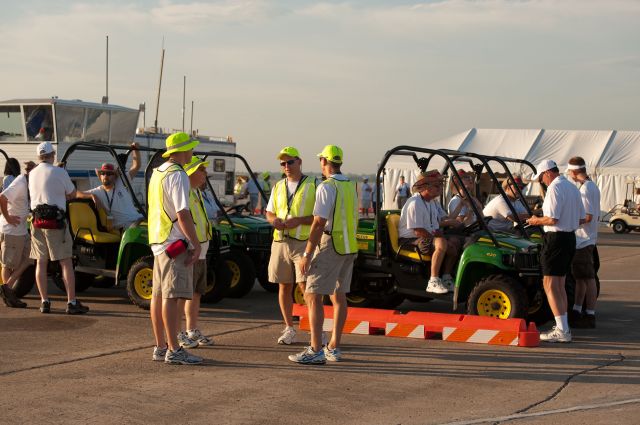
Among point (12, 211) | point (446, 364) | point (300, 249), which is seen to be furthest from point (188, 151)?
point (12, 211)

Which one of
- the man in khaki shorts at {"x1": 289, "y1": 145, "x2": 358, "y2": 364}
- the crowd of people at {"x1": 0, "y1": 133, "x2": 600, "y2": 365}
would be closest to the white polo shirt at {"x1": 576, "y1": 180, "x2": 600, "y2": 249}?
the crowd of people at {"x1": 0, "y1": 133, "x2": 600, "y2": 365}

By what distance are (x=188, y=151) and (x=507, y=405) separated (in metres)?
3.21

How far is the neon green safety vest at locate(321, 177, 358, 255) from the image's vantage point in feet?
26.4

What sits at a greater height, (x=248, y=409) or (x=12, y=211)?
(x=12, y=211)

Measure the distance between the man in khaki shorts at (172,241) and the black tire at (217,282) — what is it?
3.46 m

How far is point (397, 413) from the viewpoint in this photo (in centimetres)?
639

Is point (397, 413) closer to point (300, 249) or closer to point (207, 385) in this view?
point (207, 385)

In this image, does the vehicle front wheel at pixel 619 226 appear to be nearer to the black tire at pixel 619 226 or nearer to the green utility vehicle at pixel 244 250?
the black tire at pixel 619 226

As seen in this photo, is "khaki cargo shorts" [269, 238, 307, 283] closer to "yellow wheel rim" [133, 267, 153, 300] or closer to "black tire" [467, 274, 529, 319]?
"black tire" [467, 274, 529, 319]

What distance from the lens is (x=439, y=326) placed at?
9.27 metres

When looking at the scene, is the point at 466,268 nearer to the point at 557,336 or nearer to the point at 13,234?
the point at 557,336

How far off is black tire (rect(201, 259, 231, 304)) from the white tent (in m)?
23.7

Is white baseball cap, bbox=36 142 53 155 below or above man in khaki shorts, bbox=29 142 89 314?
above

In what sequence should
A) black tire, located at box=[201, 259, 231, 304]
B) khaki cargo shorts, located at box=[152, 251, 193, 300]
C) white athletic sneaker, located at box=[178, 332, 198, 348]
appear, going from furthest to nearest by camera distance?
black tire, located at box=[201, 259, 231, 304]
white athletic sneaker, located at box=[178, 332, 198, 348]
khaki cargo shorts, located at box=[152, 251, 193, 300]
